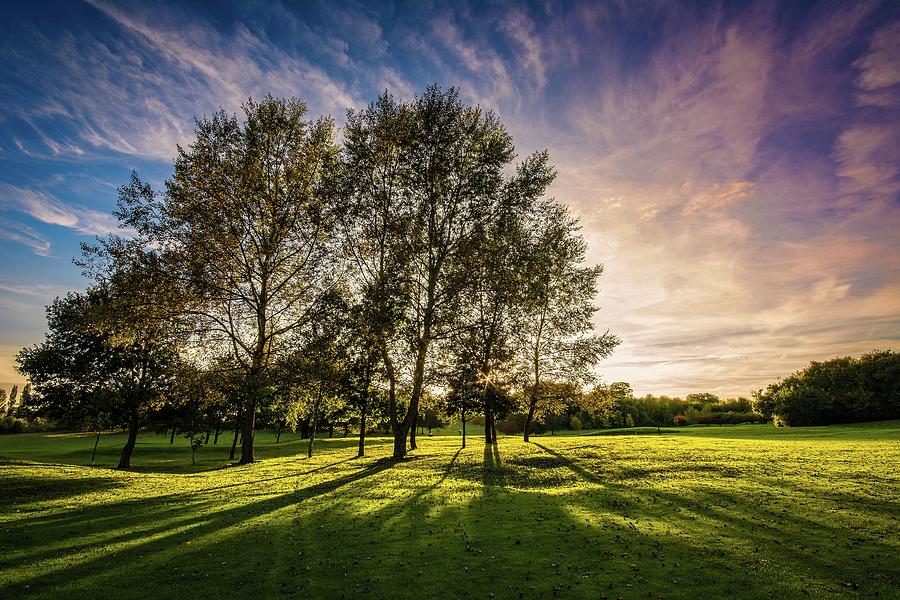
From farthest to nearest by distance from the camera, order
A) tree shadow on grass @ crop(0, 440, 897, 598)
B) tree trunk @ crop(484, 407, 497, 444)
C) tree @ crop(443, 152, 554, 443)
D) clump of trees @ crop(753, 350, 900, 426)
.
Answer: clump of trees @ crop(753, 350, 900, 426)
tree trunk @ crop(484, 407, 497, 444)
tree @ crop(443, 152, 554, 443)
tree shadow on grass @ crop(0, 440, 897, 598)

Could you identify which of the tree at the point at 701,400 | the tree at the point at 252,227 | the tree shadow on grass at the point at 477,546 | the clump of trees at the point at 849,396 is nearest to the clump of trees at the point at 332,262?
the tree at the point at 252,227

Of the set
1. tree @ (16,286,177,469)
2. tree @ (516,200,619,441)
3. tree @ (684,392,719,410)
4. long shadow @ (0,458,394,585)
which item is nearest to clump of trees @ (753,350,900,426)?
tree @ (684,392,719,410)

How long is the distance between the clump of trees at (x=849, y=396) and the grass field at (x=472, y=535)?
5634 centimetres

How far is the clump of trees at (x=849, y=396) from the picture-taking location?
65.8 meters

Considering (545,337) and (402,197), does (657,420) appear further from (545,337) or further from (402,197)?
(402,197)

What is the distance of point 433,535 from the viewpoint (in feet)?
41.8

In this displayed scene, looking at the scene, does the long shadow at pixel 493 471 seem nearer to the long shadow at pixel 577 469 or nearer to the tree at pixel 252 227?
the long shadow at pixel 577 469

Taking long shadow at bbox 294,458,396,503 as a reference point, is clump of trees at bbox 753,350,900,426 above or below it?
above

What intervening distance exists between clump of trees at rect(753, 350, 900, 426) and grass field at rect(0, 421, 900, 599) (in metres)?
56.3

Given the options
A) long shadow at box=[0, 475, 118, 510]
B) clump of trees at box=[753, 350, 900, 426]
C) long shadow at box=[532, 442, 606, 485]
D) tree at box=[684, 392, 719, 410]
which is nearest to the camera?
long shadow at box=[0, 475, 118, 510]

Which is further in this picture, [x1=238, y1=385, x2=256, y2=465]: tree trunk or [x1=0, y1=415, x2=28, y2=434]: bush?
[x1=0, y1=415, x2=28, y2=434]: bush

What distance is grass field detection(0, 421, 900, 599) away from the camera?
911 centimetres

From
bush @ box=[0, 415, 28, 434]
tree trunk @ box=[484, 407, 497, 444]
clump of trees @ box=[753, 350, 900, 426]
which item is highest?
clump of trees @ box=[753, 350, 900, 426]

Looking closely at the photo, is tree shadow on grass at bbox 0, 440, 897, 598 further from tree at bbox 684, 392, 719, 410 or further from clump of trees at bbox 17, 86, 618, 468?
tree at bbox 684, 392, 719, 410
